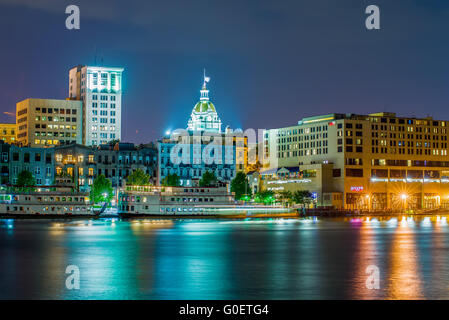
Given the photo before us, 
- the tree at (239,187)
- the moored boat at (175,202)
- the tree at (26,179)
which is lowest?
the moored boat at (175,202)

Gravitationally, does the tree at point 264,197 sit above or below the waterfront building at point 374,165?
below

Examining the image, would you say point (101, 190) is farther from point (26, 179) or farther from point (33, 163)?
point (33, 163)

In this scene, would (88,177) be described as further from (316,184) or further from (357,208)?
(357,208)

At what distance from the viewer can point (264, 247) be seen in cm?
6881

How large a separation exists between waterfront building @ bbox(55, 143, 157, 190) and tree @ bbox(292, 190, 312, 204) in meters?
37.9

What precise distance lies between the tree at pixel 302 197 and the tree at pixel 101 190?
47759 millimetres

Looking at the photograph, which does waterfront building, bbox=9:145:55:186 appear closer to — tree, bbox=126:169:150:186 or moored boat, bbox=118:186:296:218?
tree, bbox=126:169:150:186

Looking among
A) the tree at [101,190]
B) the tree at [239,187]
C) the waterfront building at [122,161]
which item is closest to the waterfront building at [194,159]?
the waterfront building at [122,161]

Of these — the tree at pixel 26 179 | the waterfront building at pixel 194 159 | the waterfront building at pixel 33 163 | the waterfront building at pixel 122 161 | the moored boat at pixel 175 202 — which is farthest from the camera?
the waterfront building at pixel 194 159

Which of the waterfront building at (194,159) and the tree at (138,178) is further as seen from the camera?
the waterfront building at (194,159)

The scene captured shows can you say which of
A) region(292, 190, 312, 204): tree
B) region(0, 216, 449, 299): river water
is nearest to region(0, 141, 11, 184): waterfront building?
region(292, 190, 312, 204): tree

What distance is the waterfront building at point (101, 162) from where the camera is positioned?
166125 millimetres

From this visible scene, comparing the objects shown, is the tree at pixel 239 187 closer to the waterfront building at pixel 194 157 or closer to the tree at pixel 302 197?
the waterfront building at pixel 194 157
